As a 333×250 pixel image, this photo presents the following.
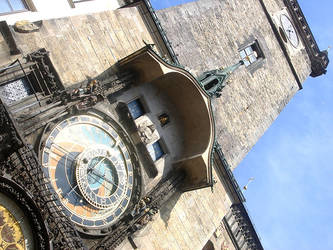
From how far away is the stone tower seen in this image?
567 inches

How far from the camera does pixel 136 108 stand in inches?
420

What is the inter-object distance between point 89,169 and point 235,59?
32.9 feet

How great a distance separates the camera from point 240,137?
1559cm

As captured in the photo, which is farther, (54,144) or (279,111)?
(279,111)

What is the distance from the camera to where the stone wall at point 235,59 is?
1427cm

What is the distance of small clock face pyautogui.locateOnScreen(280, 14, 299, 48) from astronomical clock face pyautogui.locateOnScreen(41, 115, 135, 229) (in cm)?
1453

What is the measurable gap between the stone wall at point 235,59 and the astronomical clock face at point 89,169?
5473 mm

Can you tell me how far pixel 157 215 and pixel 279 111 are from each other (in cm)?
1107

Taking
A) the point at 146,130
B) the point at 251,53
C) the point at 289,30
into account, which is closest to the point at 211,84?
the point at 146,130

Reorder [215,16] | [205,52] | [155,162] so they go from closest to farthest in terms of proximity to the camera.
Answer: [155,162]
[205,52]
[215,16]

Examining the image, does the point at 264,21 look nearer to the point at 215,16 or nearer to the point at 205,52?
the point at 215,16

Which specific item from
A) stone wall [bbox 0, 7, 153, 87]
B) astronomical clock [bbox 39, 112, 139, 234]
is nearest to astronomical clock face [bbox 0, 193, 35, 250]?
astronomical clock [bbox 39, 112, 139, 234]

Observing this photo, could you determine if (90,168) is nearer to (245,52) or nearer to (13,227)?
(13,227)

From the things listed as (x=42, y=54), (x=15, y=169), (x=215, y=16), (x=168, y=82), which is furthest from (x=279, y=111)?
(x=15, y=169)
